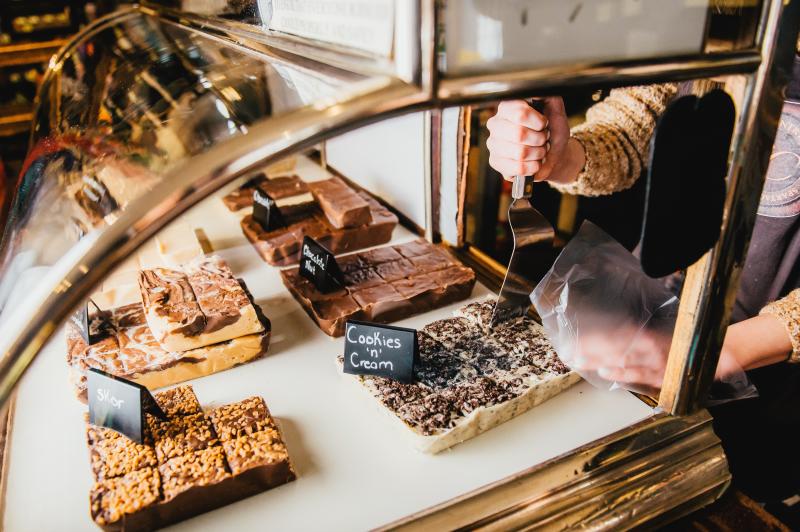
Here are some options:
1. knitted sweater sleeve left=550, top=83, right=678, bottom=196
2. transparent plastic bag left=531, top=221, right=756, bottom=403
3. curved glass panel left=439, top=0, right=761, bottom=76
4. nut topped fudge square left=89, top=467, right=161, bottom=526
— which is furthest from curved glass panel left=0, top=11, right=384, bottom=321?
knitted sweater sleeve left=550, top=83, right=678, bottom=196

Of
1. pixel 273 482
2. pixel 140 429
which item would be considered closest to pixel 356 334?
pixel 273 482

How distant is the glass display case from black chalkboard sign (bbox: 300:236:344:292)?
0.08 ft

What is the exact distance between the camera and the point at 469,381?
1.16 m

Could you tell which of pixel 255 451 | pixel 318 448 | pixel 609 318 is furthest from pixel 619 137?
pixel 255 451

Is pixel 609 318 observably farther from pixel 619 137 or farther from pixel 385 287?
pixel 619 137

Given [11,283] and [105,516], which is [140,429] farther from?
[11,283]

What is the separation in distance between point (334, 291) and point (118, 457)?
2.23 ft

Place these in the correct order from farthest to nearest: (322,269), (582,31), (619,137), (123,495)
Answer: (619,137) → (322,269) → (123,495) → (582,31)

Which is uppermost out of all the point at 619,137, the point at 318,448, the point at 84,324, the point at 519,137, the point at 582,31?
the point at 582,31

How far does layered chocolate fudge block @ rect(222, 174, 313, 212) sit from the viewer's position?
2117 millimetres

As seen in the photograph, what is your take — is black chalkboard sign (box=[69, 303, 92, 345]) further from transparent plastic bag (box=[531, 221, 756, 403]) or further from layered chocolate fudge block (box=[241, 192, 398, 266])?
transparent plastic bag (box=[531, 221, 756, 403])

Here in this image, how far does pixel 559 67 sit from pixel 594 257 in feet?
2.58

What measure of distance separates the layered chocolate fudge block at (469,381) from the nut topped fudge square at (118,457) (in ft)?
1.38

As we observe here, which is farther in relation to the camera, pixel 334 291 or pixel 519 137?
pixel 334 291
